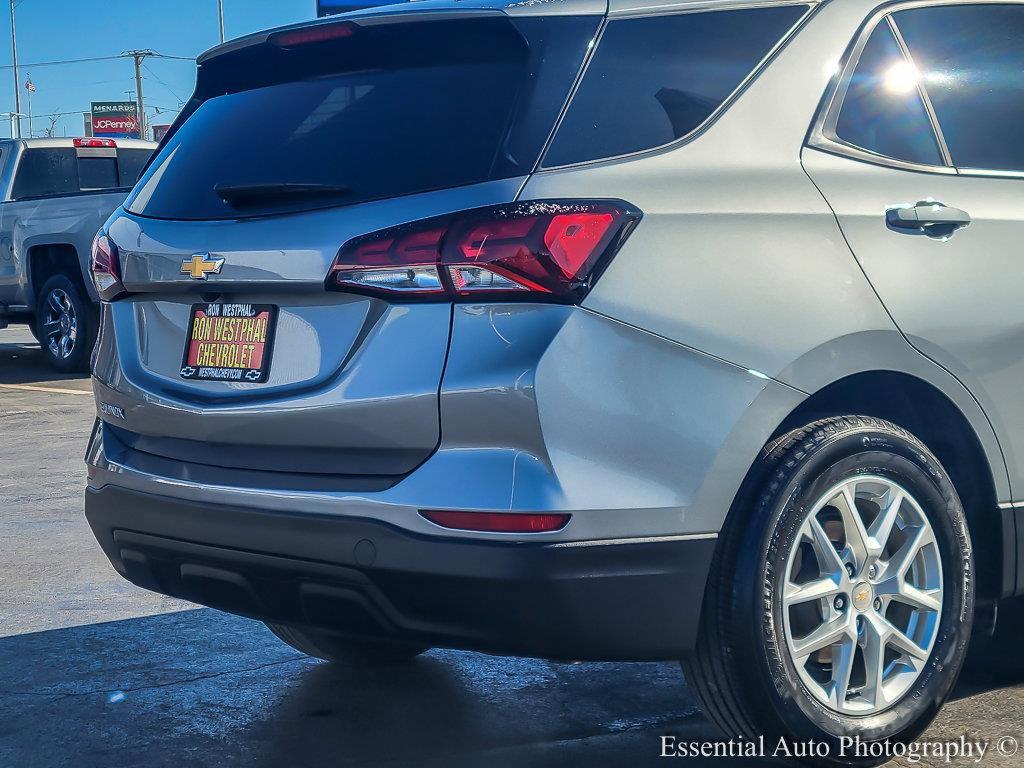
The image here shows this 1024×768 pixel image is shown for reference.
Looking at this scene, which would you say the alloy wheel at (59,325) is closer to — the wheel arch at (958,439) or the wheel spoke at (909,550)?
the wheel arch at (958,439)

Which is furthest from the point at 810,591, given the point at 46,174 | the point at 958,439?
the point at 46,174

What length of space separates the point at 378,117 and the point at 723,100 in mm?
764

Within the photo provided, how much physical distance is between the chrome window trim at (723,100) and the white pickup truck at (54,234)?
10095mm

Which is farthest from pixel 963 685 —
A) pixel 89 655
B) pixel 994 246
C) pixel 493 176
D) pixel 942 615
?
pixel 89 655

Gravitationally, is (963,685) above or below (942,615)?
below

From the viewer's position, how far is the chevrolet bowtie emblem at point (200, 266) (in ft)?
10.9

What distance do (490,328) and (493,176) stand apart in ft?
1.07

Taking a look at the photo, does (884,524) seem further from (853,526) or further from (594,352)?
(594,352)

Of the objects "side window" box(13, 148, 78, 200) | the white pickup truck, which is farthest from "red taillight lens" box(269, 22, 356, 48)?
"side window" box(13, 148, 78, 200)

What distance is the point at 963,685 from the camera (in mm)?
4113

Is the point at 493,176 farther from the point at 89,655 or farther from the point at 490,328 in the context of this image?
the point at 89,655

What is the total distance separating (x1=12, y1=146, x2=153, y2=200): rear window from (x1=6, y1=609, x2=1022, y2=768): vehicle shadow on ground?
9493 mm

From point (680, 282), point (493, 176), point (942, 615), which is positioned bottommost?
point (942, 615)

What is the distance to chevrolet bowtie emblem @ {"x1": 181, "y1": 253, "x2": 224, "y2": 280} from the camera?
3.33m
